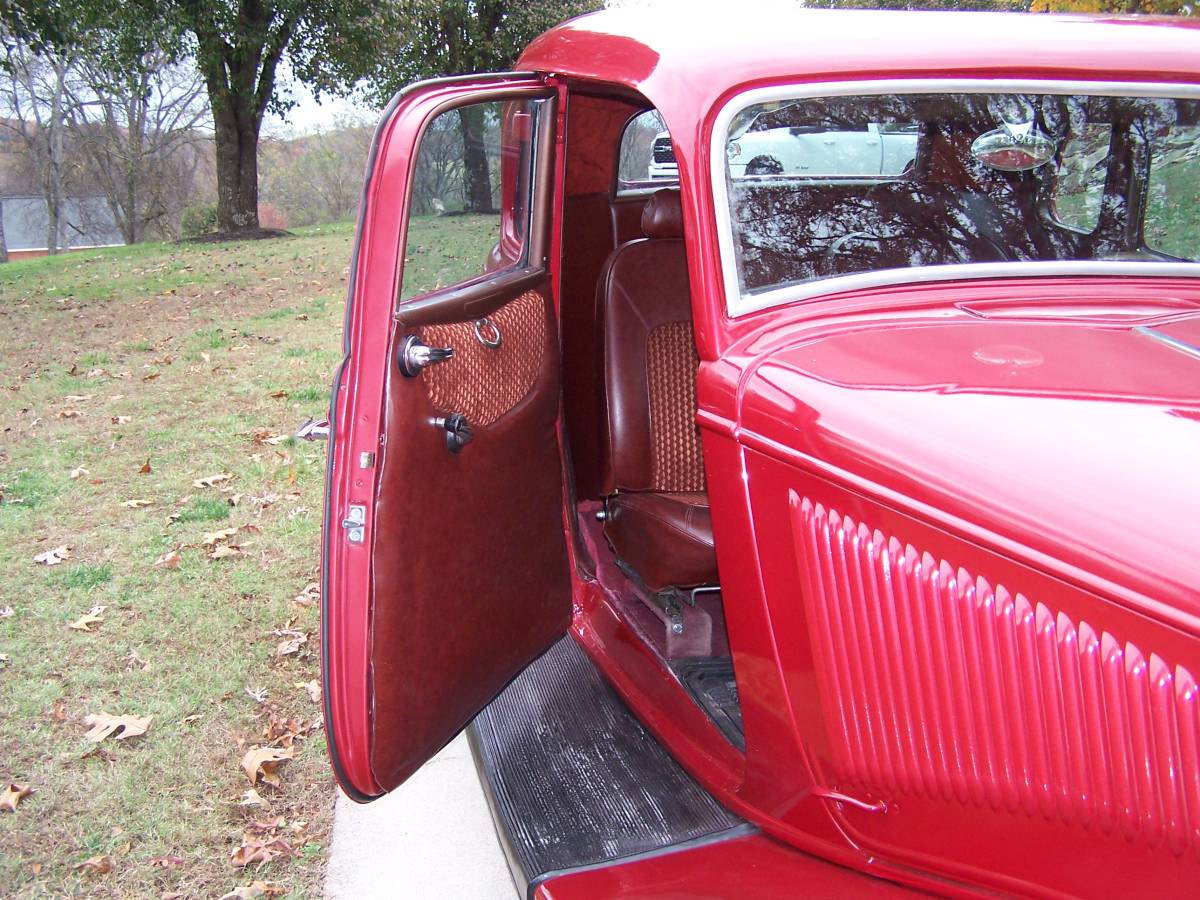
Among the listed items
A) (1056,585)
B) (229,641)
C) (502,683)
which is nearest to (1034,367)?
(1056,585)

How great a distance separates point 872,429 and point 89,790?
257cm

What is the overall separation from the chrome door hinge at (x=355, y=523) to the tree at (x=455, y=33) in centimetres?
1490

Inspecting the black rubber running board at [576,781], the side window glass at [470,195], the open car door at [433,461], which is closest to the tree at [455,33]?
the side window glass at [470,195]

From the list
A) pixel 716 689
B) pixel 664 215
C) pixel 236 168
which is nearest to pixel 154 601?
pixel 716 689

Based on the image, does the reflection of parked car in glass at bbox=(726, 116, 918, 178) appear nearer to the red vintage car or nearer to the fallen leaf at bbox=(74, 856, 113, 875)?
the red vintage car

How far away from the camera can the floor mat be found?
2285 millimetres

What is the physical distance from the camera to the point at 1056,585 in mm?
1287

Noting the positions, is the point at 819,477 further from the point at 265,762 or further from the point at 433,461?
the point at 265,762

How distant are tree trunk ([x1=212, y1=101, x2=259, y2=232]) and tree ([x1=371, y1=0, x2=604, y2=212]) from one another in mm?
2278

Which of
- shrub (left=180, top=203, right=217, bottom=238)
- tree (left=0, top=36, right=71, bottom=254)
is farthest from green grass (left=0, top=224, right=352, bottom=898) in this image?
tree (left=0, top=36, right=71, bottom=254)

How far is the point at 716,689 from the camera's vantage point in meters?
2.50

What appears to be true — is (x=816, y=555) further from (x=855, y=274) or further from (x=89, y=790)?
(x=89, y=790)

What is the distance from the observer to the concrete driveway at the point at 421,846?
2.53 metres

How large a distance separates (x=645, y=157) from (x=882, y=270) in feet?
5.25
